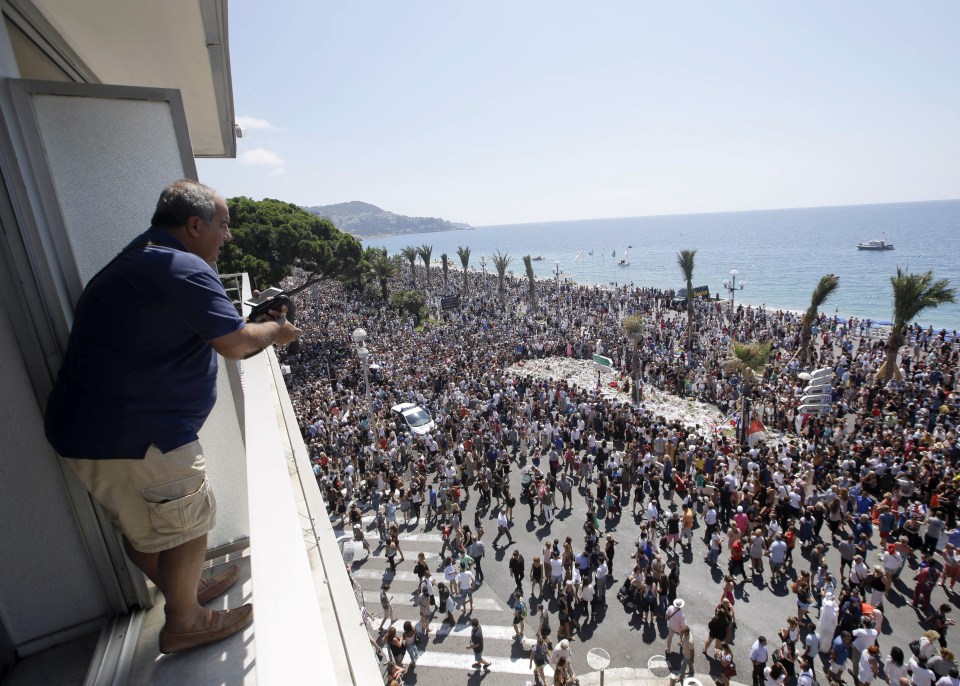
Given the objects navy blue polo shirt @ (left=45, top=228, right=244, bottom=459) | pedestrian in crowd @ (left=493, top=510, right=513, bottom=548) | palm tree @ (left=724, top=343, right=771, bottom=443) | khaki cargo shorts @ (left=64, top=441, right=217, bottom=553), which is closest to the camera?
navy blue polo shirt @ (left=45, top=228, right=244, bottom=459)

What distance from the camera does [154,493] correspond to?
5.48 feet

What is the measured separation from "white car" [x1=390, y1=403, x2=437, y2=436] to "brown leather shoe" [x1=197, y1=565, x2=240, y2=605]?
14306mm

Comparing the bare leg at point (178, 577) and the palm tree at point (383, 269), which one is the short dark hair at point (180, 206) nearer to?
the bare leg at point (178, 577)

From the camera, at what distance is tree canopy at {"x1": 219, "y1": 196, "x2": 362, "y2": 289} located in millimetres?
28359

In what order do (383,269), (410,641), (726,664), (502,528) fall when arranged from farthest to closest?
(383,269)
(502,528)
(410,641)
(726,664)

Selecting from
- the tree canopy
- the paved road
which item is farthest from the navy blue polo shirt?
the tree canopy

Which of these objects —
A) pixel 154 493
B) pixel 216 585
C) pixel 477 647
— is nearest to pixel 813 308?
pixel 477 647

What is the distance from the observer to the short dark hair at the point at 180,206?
5.68ft

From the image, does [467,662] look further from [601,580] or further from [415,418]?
[415,418]

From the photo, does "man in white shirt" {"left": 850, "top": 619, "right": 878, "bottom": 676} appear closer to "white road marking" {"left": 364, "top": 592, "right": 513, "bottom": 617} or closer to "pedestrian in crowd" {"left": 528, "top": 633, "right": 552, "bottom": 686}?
"pedestrian in crowd" {"left": 528, "top": 633, "right": 552, "bottom": 686}

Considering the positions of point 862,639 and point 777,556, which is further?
point 777,556

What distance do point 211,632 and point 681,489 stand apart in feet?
42.0

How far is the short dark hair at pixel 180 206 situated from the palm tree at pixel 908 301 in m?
23.8

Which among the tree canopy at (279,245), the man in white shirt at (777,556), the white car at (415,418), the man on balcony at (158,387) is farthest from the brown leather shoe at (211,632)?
the tree canopy at (279,245)
